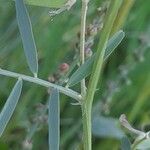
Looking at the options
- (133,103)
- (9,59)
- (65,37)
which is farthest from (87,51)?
(133,103)

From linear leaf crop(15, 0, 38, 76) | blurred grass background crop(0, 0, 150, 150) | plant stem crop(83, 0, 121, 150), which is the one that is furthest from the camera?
blurred grass background crop(0, 0, 150, 150)

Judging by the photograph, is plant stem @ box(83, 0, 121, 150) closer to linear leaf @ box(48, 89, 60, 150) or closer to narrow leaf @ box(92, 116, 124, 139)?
linear leaf @ box(48, 89, 60, 150)

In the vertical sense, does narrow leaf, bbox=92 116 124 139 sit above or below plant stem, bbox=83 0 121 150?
above

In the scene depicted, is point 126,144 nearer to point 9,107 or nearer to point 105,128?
point 9,107

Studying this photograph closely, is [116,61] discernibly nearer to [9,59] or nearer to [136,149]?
[9,59]

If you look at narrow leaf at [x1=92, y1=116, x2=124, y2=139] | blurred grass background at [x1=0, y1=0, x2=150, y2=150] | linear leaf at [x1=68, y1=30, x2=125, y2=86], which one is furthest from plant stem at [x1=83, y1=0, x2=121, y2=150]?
narrow leaf at [x1=92, y1=116, x2=124, y2=139]

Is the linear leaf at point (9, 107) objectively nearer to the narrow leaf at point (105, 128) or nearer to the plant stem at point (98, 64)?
the plant stem at point (98, 64)
